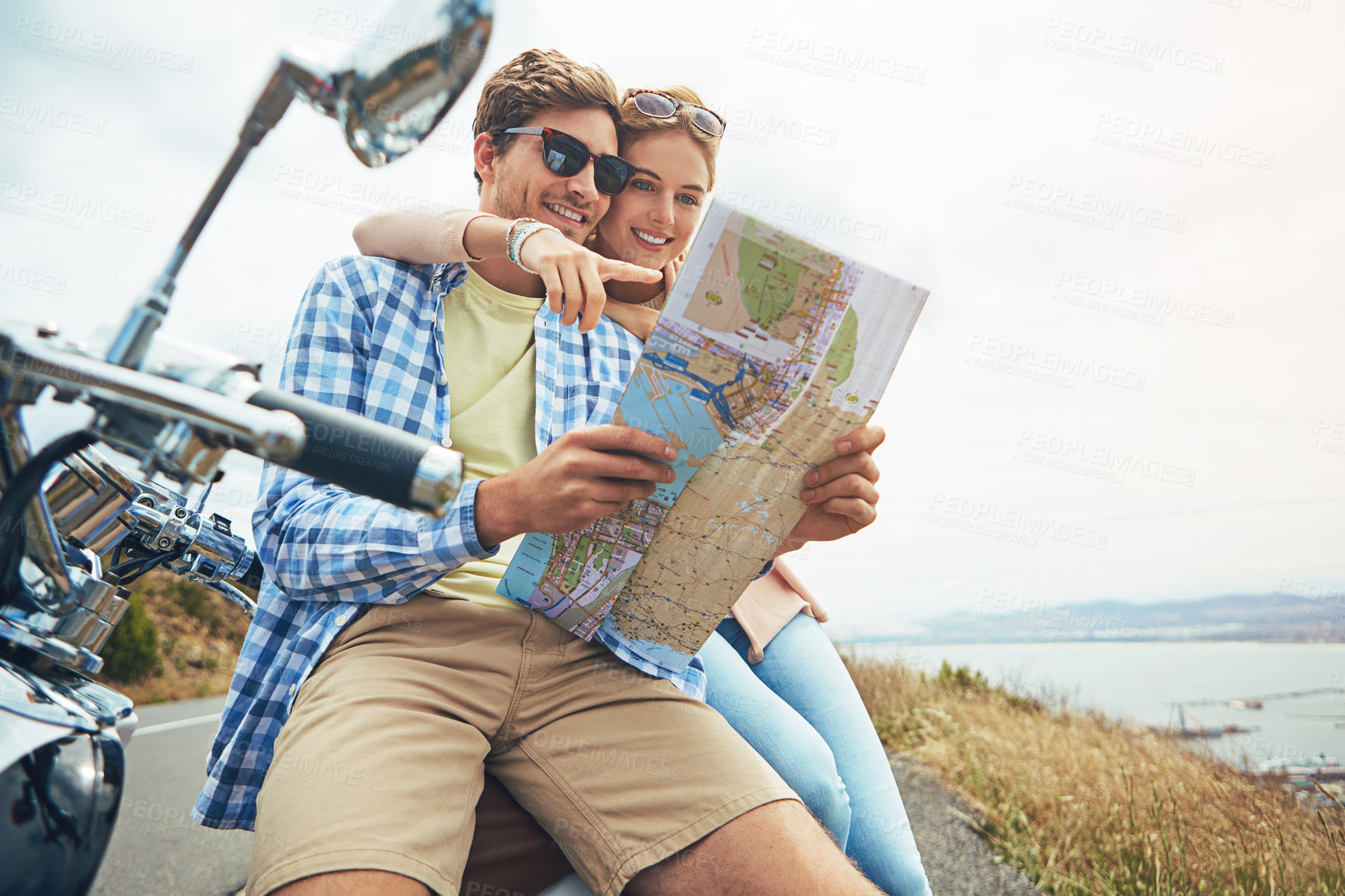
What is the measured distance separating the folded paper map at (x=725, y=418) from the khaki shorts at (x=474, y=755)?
0.31 feet

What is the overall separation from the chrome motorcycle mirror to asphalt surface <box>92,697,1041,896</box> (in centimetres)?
300

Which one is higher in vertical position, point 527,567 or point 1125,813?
point 527,567

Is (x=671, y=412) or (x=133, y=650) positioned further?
(x=133, y=650)

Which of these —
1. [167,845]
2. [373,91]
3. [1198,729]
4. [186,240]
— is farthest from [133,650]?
[373,91]

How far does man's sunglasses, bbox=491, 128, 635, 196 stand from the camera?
1747 mm

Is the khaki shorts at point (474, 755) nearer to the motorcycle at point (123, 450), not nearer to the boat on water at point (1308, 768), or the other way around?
the motorcycle at point (123, 450)

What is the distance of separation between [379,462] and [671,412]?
50 cm

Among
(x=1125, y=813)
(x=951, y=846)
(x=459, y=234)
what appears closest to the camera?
(x=459, y=234)

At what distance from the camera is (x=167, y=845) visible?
11.5 ft

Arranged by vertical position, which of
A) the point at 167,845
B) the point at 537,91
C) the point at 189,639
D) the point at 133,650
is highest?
the point at 537,91

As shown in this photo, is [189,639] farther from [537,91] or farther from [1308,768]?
[1308,768]

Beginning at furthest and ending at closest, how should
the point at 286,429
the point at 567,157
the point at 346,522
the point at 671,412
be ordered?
the point at 567,157, the point at 346,522, the point at 671,412, the point at 286,429

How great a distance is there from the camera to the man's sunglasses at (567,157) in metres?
1.75

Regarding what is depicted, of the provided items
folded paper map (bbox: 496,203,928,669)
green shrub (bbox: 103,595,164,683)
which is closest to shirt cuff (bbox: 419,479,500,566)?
folded paper map (bbox: 496,203,928,669)
